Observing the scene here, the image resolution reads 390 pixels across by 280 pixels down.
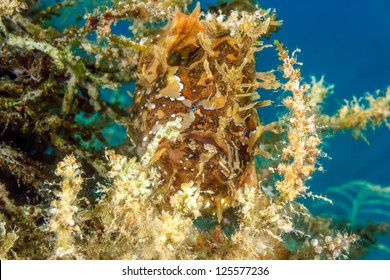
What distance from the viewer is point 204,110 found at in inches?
83.2

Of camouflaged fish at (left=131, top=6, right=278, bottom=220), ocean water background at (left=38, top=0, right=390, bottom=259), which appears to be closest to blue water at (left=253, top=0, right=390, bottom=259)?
ocean water background at (left=38, top=0, right=390, bottom=259)

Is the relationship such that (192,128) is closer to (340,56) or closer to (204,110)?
(204,110)

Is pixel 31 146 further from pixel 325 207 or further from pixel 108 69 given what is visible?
pixel 325 207

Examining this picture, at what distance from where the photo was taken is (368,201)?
3195mm

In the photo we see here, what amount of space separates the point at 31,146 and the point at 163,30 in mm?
1425

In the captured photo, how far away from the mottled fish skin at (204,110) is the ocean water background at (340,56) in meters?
0.45

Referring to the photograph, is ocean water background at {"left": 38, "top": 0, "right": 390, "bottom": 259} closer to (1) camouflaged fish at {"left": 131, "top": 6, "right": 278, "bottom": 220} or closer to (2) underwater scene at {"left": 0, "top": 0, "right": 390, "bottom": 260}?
(2) underwater scene at {"left": 0, "top": 0, "right": 390, "bottom": 260}

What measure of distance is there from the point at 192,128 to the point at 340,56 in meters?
1.42

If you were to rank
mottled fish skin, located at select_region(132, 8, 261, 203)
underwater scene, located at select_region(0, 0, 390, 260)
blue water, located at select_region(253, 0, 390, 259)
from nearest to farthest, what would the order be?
underwater scene, located at select_region(0, 0, 390, 260) < mottled fish skin, located at select_region(132, 8, 261, 203) < blue water, located at select_region(253, 0, 390, 259)

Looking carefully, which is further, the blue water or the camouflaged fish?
the blue water

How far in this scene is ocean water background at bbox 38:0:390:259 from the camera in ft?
8.64

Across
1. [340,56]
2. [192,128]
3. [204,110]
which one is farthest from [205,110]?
[340,56]

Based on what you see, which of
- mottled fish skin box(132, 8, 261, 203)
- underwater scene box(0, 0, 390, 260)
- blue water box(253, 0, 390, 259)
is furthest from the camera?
blue water box(253, 0, 390, 259)

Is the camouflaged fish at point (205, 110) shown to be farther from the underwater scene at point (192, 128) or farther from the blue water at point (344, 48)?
the blue water at point (344, 48)
